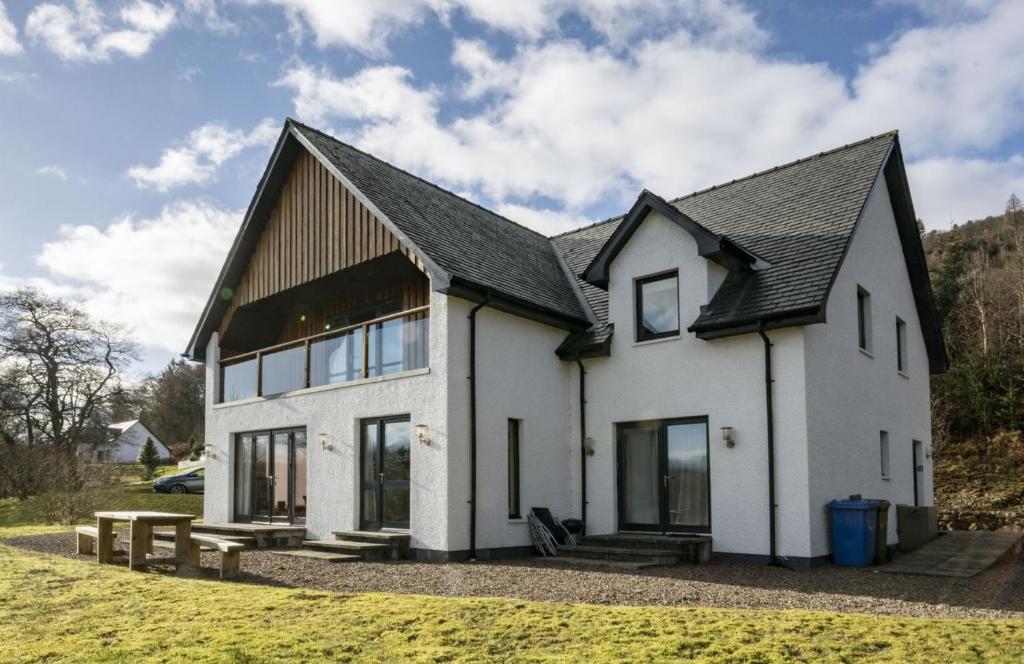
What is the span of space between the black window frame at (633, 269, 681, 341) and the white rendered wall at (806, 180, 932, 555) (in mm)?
2530

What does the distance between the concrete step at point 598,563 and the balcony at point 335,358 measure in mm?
4033

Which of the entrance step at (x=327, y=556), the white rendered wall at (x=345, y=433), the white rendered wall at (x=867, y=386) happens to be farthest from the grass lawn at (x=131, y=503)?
the white rendered wall at (x=867, y=386)

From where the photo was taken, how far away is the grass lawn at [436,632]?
6523 mm

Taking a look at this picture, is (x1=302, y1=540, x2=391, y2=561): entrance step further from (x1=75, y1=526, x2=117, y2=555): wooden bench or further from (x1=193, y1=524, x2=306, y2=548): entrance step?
(x1=75, y1=526, x2=117, y2=555): wooden bench

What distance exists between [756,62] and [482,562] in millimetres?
8663

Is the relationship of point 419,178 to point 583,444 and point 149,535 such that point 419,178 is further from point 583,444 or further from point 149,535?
point 149,535

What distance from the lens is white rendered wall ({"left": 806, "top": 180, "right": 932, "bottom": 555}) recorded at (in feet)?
42.7

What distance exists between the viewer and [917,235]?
706 inches

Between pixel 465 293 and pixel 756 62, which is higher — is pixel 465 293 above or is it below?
below

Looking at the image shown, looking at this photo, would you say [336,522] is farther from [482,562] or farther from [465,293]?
[465,293]

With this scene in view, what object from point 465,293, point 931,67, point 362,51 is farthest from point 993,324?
point 362,51

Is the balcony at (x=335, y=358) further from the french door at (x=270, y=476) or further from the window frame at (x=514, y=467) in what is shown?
the window frame at (x=514, y=467)

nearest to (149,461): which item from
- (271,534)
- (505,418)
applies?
(271,534)

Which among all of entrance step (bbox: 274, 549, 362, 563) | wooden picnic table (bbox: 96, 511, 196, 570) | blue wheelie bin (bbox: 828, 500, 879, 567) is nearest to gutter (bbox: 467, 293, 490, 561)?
entrance step (bbox: 274, 549, 362, 563)
